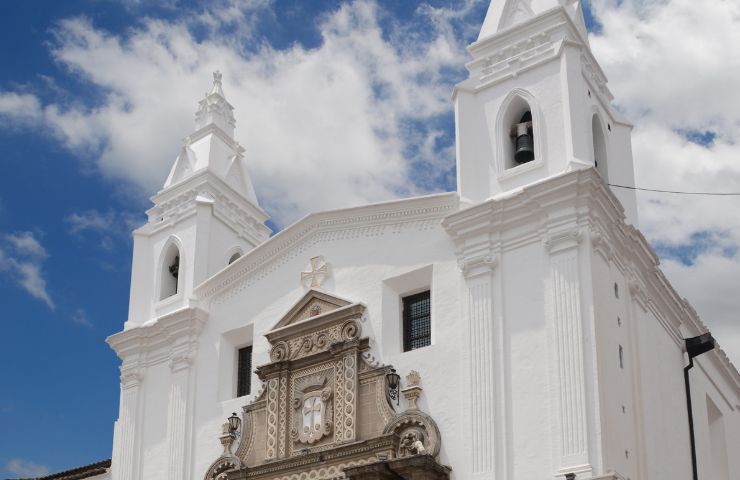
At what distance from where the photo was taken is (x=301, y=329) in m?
21.1

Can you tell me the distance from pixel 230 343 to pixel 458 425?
6321 millimetres

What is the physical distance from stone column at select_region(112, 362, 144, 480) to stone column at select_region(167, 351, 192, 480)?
3.27ft

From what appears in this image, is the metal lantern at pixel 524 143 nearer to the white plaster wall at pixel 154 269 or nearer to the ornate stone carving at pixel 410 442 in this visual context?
the ornate stone carving at pixel 410 442

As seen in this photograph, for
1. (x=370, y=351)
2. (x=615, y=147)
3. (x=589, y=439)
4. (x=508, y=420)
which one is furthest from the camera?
(x=615, y=147)

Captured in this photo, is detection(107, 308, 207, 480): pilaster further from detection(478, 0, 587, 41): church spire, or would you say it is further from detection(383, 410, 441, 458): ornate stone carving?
detection(478, 0, 587, 41): church spire

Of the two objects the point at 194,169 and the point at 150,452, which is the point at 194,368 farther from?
the point at 194,169

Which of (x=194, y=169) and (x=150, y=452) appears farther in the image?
(x=194, y=169)

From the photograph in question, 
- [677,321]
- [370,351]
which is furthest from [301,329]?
[677,321]

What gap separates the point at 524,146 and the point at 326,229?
4.44 meters

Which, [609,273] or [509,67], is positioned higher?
[509,67]

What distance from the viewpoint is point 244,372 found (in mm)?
22531

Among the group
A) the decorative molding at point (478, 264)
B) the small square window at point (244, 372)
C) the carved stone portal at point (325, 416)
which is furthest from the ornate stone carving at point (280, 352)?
the decorative molding at point (478, 264)

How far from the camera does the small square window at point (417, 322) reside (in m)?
19.8

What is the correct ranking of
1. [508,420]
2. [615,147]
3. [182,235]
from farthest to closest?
1. [182,235]
2. [615,147]
3. [508,420]
